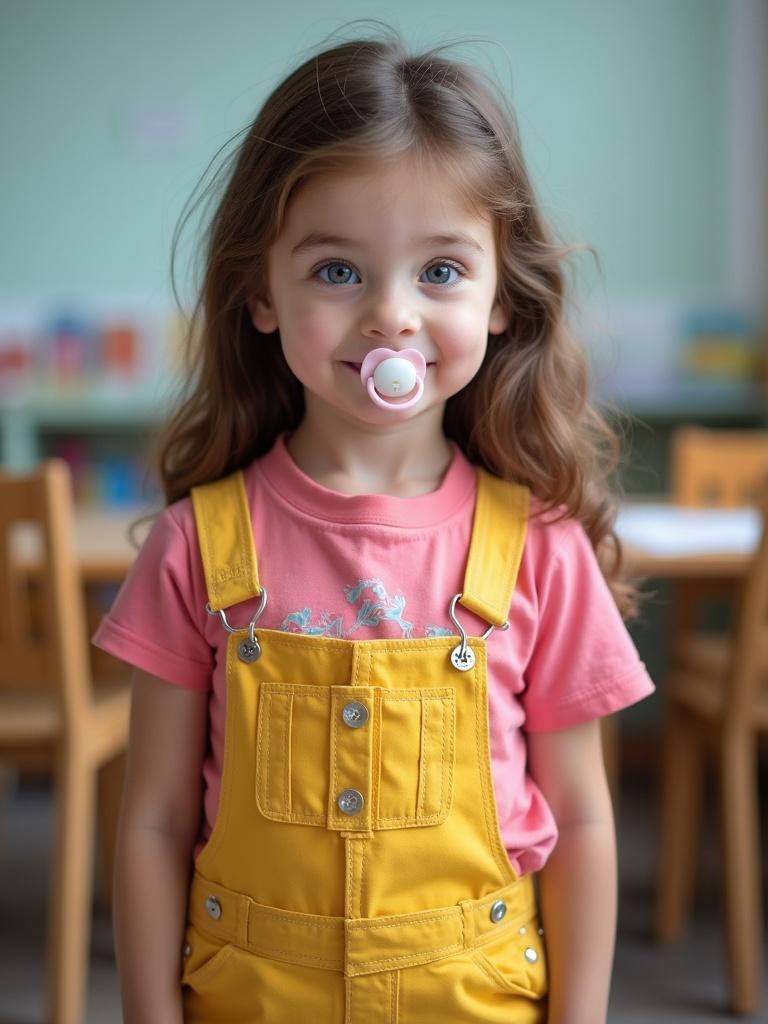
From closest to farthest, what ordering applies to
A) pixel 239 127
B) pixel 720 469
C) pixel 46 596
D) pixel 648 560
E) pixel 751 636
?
pixel 46 596 < pixel 751 636 < pixel 648 560 < pixel 720 469 < pixel 239 127

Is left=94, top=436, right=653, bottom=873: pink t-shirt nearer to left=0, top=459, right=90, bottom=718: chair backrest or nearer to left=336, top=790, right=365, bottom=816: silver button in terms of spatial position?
left=336, top=790, right=365, bottom=816: silver button

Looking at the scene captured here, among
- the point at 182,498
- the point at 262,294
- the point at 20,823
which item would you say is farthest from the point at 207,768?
the point at 20,823

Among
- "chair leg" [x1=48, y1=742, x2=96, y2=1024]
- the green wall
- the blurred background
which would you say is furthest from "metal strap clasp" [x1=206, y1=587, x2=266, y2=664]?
the green wall

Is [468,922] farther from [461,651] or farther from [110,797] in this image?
[110,797]

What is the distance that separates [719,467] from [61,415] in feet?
5.51

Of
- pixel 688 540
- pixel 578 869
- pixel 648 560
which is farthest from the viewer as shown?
pixel 688 540

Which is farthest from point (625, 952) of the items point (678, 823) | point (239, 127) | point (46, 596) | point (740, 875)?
point (239, 127)

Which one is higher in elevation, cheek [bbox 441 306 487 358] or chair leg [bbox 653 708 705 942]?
cheek [bbox 441 306 487 358]

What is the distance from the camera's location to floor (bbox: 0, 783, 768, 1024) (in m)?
2.04

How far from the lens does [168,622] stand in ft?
3.08

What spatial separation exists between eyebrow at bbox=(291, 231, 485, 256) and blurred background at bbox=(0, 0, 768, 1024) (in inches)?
95.2

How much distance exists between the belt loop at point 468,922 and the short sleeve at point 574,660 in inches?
5.9

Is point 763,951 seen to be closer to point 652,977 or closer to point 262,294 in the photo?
point 652,977

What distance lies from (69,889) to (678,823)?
112 cm
